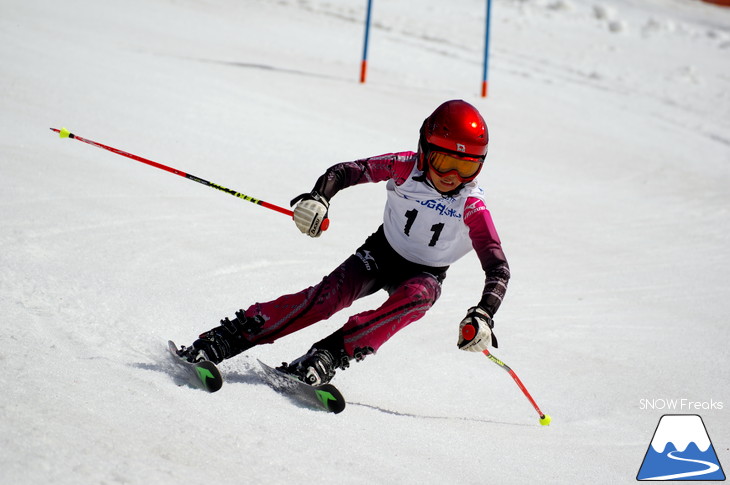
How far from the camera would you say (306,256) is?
21.7 ft

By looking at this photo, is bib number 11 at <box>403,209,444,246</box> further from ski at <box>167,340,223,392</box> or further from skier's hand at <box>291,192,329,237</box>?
ski at <box>167,340,223,392</box>

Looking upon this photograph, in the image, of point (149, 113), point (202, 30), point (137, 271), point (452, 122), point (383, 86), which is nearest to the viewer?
point (452, 122)

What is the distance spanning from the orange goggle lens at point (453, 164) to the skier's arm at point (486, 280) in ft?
0.50

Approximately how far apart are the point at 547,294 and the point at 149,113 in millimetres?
5135

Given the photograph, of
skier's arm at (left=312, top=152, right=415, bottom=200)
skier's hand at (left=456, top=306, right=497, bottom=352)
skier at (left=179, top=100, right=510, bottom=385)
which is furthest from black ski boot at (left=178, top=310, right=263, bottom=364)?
skier's hand at (left=456, top=306, right=497, bottom=352)

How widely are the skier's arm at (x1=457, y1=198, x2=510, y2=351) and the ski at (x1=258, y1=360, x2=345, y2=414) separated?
0.64 metres

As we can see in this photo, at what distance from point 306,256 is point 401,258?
231 cm

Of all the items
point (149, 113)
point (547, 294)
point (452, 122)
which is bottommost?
point (547, 294)

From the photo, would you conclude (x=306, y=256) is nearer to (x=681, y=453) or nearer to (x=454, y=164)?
(x=454, y=164)

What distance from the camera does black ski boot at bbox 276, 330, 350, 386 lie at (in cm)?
386

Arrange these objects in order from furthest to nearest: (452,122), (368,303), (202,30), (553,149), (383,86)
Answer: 1. (202,30)
2. (383,86)
3. (553,149)
4. (368,303)
5. (452,122)

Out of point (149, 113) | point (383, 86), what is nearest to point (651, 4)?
point (383, 86)

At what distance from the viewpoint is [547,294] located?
6.88 m

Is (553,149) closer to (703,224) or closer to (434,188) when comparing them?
(703,224)
